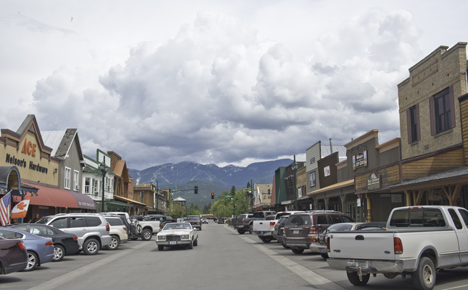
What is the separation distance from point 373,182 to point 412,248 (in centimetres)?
1682

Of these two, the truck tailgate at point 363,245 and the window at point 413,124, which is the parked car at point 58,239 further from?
the window at point 413,124

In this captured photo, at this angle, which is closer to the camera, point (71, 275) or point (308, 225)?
point (71, 275)

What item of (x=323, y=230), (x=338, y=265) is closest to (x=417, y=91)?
(x=323, y=230)

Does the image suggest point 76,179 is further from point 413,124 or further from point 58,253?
point 413,124

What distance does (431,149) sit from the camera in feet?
80.9

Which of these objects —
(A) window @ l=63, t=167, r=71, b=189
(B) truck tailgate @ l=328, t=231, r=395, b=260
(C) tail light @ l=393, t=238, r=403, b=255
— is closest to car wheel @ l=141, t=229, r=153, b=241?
(A) window @ l=63, t=167, r=71, b=189

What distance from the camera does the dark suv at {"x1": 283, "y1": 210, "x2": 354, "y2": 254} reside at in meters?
18.0

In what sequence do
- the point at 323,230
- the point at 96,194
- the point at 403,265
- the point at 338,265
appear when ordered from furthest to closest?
the point at 96,194 → the point at 323,230 → the point at 338,265 → the point at 403,265

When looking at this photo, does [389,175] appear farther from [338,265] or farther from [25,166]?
[25,166]

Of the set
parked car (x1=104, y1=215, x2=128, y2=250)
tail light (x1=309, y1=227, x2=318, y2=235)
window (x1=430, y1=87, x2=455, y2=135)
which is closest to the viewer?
tail light (x1=309, y1=227, x2=318, y2=235)

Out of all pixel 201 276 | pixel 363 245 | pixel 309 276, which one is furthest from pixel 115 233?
pixel 363 245

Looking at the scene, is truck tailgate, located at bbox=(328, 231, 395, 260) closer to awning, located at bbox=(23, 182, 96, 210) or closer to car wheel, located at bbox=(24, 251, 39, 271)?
car wheel, located at bbox=(24, 251, 39, 271)

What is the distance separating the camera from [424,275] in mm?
9445

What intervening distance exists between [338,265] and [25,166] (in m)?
27.4
